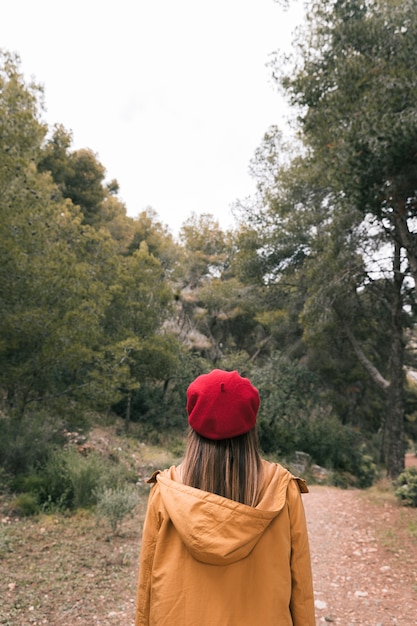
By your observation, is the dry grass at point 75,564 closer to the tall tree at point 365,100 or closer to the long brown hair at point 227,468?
the long brown hair at point 227,468

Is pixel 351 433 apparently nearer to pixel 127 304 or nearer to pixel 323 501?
pixel 323 501

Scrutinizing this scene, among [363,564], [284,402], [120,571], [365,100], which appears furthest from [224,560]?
[284,402]

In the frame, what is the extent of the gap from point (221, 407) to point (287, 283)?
40.9 feet

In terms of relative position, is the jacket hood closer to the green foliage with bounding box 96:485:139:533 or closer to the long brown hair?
the long brown hair

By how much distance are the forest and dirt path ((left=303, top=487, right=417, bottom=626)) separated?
3663 millimetres

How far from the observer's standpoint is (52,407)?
29.2 ft

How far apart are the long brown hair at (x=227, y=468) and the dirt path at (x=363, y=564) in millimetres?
3075

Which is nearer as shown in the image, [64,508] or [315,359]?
[64,508]

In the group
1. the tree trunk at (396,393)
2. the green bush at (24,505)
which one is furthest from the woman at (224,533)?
the tree trunk at (396,393)

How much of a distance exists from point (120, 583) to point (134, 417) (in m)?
14.0

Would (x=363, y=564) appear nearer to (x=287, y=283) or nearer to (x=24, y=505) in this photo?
(x=24, y=505)

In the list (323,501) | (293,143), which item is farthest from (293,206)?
(323,501)

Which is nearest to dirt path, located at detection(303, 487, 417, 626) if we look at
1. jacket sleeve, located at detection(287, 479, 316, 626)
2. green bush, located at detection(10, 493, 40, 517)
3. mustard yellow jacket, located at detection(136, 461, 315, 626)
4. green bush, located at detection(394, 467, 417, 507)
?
green bush, located at detection(394, 467, 417, 507)

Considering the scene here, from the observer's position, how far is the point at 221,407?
1470mm
